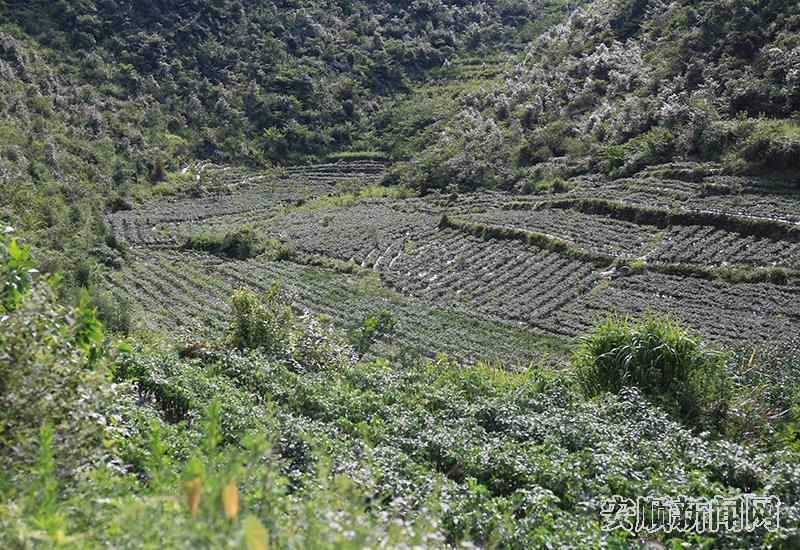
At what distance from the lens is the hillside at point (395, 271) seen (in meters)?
5.19

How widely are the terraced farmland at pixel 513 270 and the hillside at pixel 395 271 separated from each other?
0.85ft

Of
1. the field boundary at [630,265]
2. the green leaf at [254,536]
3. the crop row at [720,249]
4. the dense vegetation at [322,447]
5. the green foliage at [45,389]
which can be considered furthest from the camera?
the crop row at [720,249]

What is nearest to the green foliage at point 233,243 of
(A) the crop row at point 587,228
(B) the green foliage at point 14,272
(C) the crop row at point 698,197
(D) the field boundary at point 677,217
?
(A) the crop row at point 587,228

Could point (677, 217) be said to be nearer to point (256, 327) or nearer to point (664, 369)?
point (664, 369)

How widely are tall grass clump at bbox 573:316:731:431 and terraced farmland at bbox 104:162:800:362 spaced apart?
56.1ft

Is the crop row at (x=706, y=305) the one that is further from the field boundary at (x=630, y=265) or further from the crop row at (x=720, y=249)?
the crop row at (x=720, y=249)

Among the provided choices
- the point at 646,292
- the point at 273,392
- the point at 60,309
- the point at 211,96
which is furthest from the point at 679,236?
the point at 211,96

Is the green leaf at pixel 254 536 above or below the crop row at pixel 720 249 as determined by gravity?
above

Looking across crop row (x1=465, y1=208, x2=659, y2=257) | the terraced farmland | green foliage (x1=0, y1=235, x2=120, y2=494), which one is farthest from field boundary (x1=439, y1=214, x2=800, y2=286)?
green foliage (x1=0, y1=235, x2=120, y2=494)

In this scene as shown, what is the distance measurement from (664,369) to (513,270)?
97.4 ft

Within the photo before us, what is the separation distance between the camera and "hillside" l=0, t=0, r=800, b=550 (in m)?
5.19

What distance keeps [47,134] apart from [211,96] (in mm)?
31952

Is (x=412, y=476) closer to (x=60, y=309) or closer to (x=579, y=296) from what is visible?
(x=60, y=309)

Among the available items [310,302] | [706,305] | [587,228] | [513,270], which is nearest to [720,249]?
[706,305]
